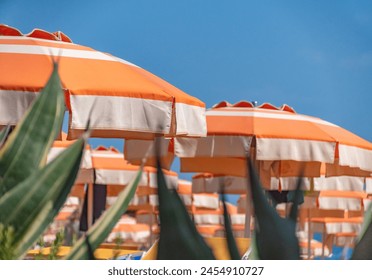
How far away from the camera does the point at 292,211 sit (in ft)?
2.69

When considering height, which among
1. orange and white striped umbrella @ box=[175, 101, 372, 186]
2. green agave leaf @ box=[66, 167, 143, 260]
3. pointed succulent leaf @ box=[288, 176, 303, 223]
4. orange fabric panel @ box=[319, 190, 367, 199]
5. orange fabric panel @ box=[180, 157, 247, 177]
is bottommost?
orange fabric panel @ box=[319, 190, 367, 199]

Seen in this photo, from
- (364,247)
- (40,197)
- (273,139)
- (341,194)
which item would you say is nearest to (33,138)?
(40,197)

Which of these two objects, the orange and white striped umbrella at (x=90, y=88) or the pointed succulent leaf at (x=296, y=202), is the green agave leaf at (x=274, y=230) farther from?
the orange and white striped umbrella at (x=90, y=88)

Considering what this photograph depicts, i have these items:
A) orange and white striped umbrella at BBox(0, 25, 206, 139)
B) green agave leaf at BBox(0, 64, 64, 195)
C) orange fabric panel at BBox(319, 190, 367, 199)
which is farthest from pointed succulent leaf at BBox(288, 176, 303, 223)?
orange fabric panel at BBox(319, 190, 367, 199)

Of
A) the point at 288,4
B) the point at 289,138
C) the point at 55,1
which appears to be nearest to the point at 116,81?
the point at 55,1

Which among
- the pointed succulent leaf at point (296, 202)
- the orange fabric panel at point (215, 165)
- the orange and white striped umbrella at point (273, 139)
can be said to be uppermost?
the pointed succulent leaf at point (296, 202)

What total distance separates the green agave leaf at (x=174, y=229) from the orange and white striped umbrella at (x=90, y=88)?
3.74m

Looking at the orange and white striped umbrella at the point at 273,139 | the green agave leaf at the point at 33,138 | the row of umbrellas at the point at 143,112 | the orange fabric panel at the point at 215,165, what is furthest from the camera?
the orange fabric panel at the point at 215,165

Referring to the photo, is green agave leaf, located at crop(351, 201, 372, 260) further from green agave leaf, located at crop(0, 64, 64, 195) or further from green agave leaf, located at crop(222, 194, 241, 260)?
green agave leaf, located at crop(0, 64, 64, 195)

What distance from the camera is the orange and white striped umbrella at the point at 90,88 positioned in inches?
179

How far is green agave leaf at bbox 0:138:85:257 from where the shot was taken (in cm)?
100

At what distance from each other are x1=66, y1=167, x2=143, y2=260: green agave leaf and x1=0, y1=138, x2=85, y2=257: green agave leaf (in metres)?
0.07

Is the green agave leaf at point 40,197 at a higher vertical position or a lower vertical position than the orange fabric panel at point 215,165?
higher

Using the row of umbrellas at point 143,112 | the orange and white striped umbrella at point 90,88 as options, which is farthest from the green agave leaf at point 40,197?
the orange and white striped umbrella at point 90,88
